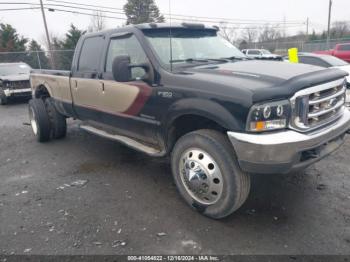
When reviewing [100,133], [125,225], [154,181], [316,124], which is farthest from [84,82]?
[316,124]

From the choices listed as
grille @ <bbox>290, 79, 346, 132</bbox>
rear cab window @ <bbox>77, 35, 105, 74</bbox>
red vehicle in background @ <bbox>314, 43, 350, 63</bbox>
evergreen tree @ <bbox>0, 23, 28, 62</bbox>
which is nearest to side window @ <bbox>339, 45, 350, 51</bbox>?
red vehicle in background @ <bbox>314, 43, 350, 63</bbox>

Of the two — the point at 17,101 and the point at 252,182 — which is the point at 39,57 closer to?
the point at 17,101

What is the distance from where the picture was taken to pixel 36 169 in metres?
4.60

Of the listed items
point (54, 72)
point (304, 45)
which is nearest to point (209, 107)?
point (54, 72)

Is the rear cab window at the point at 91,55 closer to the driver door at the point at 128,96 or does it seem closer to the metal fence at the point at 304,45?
the driver door at the point at 128,96

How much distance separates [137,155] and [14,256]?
2.66 m

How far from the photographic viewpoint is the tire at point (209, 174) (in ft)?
8.89


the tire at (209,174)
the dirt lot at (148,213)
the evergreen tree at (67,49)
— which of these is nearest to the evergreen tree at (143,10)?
the evergreen tree at (67,49)

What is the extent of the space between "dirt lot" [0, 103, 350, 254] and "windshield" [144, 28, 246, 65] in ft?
5.55

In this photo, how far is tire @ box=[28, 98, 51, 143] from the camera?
5.68 metres

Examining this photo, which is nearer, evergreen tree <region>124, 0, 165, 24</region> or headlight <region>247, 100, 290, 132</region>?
headlight <region>247, 100, 290, 132</region>

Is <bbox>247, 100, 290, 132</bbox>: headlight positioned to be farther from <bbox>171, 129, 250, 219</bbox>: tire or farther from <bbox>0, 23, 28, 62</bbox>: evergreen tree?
<bbox>0, 23, 28, 62</bbox>: evergreen tree

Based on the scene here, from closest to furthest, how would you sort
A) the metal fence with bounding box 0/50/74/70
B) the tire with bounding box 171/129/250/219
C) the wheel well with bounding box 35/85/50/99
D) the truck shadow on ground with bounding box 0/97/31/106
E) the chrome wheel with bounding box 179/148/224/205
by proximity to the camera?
the tire with bounding box 171/129/250/219, the chrome wheel with bounding box 179/148/224/205, the wheel well with bounding box 35/85/50/99, the truck shadow on ground with bounding box 0/97/31/106, the metal fence with bounding box 0/50/74/70

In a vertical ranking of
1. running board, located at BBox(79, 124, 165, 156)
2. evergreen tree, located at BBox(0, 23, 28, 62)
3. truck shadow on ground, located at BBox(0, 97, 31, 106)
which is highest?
evergreen tree, located at BBox(0, 23, 28, 62)
